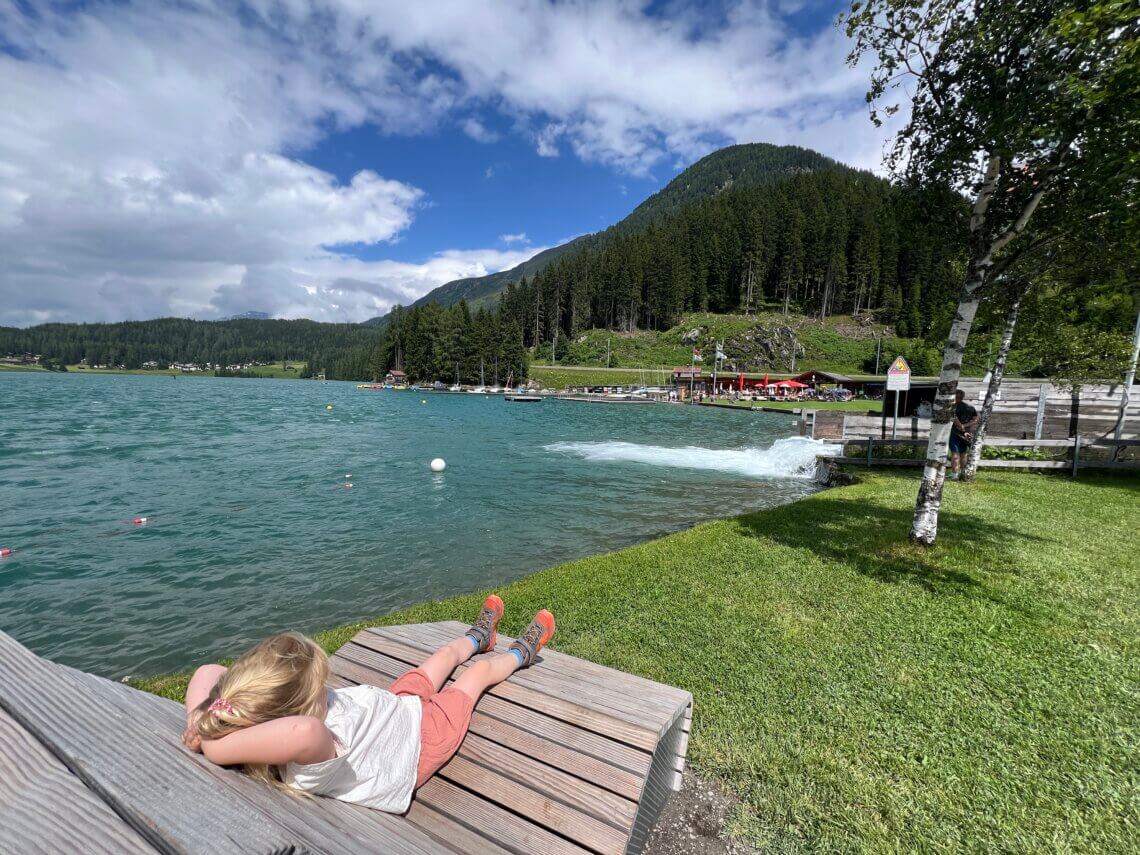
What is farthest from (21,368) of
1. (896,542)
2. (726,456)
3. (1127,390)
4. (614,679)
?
(1127,390)

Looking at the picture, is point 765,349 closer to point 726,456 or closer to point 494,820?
point 726,456

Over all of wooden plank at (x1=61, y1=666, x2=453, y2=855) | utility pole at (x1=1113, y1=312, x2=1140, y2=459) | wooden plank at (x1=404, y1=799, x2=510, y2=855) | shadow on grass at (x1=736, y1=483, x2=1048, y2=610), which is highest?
utility pole at (x1=1113, y1=312, x2=1140, y2=459)

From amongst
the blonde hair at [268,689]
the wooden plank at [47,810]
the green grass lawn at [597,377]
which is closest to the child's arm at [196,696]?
the blonde hair at [268,689]

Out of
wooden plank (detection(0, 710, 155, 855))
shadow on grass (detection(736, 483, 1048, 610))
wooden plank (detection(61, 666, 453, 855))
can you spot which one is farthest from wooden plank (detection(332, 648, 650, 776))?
shadow on grass (detection(736, 483, 1048, 610))

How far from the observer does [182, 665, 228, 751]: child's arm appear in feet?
6.53

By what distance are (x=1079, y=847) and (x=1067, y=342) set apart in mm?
15880

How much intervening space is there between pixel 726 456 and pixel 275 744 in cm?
2466

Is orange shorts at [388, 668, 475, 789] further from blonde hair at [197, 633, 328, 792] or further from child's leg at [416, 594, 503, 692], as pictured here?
blonde hair at [197, 633, 328, 792]

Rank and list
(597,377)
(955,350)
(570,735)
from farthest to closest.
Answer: (597,377), (955,350), (570,735)

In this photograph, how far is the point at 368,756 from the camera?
2623 millimetres

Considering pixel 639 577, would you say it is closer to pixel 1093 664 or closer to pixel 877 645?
pixel 877 645

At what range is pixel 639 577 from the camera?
7773 millimetres

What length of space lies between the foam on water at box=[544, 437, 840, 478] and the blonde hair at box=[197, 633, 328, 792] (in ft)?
62.0

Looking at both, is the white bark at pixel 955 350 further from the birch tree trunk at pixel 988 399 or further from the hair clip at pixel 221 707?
the hair clip at pixel 221 707
